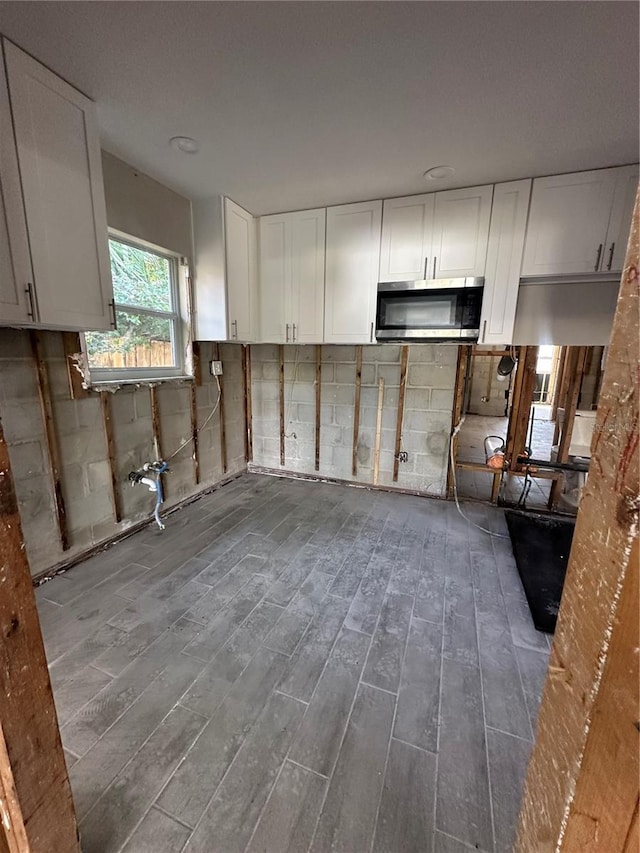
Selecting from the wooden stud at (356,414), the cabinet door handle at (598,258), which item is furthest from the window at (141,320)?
the cabinet door handle at (598,258)

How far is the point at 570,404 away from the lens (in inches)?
133

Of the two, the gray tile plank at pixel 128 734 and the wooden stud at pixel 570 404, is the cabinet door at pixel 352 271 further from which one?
the gray tile plank at pixel 128 734

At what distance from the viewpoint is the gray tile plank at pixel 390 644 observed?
1.58 meters

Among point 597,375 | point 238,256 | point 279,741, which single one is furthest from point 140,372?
point 597,375

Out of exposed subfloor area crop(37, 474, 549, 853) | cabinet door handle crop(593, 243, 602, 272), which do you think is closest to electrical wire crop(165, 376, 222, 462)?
exposed subfloor area crop(37, 474, 549, 853)

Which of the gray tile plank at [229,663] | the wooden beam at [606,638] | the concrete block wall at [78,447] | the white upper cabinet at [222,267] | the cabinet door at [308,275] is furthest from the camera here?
the cabinet door at [308,275]

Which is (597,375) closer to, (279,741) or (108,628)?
(279,741)

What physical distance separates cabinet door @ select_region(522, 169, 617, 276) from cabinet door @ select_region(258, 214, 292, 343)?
77.3 inches

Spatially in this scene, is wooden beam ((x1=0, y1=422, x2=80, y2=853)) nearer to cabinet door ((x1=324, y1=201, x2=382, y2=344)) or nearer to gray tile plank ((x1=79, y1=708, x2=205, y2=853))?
gray tile plank ((x1=79, y1=708, x2=205, y2=853))

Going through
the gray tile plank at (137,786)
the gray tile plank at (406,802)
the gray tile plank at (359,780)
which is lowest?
the gray tile plank at (406,802)

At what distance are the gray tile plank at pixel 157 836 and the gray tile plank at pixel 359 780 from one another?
403 millimetres

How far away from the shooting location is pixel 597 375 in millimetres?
5000

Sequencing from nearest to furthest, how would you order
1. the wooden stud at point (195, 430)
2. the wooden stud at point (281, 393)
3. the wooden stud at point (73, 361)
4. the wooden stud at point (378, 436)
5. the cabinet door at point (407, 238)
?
the wooden stud at point (73, 361)
the cabinet door at point (407, 238)
the wooden stud at point (195, 430)
the wooden stud at point (378, 436)
the wooden stud at point (281, 393)

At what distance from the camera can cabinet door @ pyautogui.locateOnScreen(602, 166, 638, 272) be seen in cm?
226
